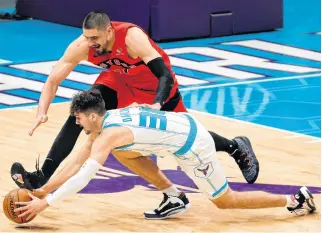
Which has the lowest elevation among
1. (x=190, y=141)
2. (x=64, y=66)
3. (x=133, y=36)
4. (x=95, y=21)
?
(x=190, y=141)

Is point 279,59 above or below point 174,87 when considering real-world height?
below

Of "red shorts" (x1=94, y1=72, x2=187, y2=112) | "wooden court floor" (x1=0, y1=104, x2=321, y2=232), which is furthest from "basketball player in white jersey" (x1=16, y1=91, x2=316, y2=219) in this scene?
"red shorts" (x1=94, y1=72, x2=187, y2=112)

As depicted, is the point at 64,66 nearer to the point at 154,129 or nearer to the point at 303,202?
the point at 154,129

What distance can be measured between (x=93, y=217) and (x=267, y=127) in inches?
149

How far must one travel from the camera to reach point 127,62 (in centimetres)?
973

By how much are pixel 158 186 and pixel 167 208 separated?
0.20m

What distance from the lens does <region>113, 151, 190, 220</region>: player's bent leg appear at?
9.05 meters

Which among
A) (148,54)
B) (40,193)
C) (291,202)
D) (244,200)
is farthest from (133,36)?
(291,202)

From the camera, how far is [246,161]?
34.0ft

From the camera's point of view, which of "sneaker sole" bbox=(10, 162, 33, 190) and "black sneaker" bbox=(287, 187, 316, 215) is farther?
"sneaker sole" bbox=(10, 162, 33, 190)

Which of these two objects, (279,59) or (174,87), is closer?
(174,87)

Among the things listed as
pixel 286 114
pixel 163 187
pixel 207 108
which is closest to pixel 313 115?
pixel 286 114

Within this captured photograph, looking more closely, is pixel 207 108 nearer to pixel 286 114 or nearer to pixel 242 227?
pixel 286 114

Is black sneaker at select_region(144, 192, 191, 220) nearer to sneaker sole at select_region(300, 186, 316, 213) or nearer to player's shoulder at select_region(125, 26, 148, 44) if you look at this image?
sneaker sole at select_region(300, 186, 316, 213)
